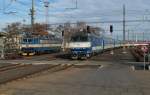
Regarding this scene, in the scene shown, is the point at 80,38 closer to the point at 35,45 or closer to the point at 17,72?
the point at 35,45

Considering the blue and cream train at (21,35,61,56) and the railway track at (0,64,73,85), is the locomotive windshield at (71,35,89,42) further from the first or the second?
the blue and cream train at (21,35,61,56)

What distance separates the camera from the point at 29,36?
7044 cm

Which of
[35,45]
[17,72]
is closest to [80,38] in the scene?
A: [35,45]

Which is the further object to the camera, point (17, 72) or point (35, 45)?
point (35, 45)

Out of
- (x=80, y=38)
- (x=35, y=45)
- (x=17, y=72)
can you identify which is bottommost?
(x=17, y=72)

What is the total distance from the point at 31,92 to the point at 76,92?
A: 5.87 ft

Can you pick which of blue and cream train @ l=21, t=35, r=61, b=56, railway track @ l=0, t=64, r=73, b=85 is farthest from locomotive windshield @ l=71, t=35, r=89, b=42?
blue and cream train @ l=21, t=35, r=61, b=56

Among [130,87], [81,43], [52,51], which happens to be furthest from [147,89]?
[52,51]

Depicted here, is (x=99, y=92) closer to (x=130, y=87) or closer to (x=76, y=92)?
(x=76, y=92)

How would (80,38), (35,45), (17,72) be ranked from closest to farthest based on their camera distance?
1. (17,72)
2. (80,38)
3. (35,45)

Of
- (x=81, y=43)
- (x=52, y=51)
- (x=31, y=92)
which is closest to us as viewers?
(x=31, y=92)

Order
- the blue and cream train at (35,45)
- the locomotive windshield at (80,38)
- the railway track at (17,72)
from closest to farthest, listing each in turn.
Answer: the railway track at (17,72), the locomotive windshield at (80,38), the blue and cream train at (35,45)

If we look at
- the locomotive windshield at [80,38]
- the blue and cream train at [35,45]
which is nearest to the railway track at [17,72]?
the locomotive windshield at [80,38]

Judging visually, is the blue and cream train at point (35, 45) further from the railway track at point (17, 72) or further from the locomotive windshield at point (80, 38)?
the railway track at point (17, 72)
